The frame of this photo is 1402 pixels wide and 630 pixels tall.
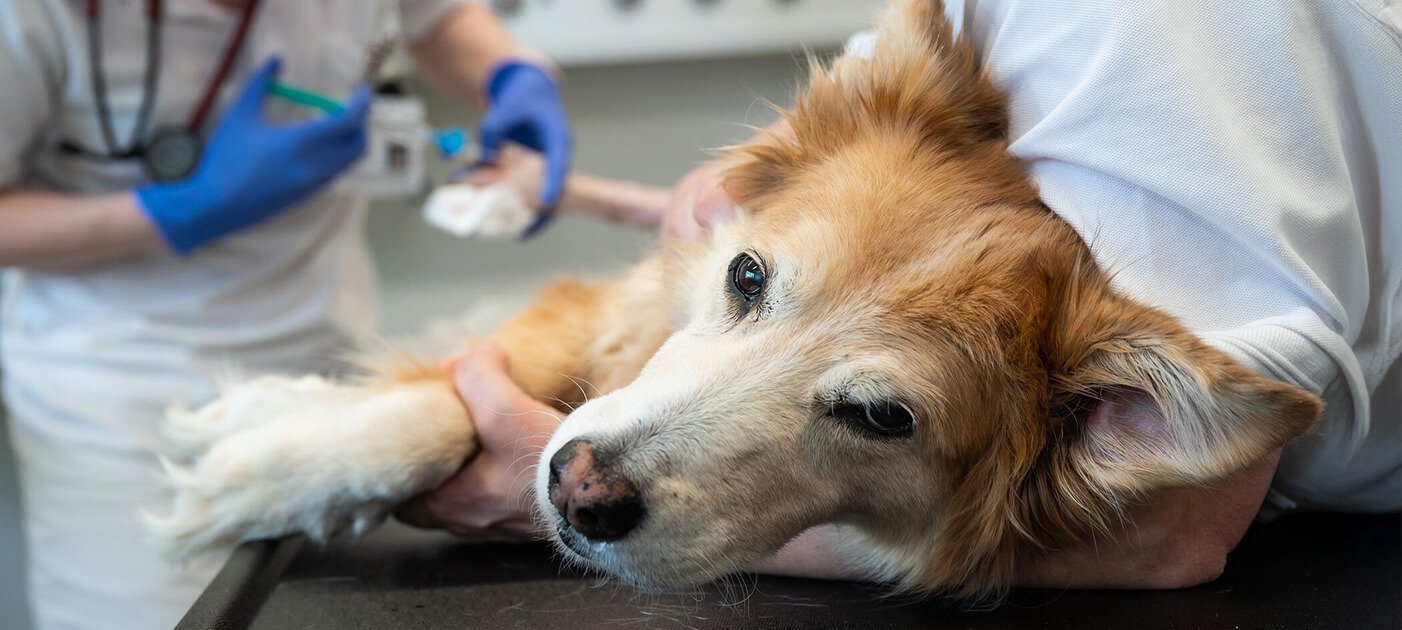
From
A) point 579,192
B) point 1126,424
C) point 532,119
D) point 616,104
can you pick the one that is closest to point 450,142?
→ point 532,119

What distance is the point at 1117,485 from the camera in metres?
0.85

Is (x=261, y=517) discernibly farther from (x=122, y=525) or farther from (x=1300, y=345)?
(x=1300, y=345)

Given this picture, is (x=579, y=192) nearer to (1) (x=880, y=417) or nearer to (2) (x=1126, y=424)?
(1) (x=880, y=417)

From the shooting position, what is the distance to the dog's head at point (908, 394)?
32.8 inches

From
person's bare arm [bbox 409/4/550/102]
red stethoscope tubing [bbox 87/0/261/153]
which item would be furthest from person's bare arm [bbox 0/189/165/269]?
person's bare arm [bbox 409/4/550/102]

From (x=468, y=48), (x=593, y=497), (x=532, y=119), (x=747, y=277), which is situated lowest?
(x=593, y=497)

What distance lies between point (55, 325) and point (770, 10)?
1835 mm

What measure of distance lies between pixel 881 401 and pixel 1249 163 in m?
0.38

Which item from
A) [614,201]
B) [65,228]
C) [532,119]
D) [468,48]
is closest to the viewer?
[65,228]

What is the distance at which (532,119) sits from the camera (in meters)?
1.95

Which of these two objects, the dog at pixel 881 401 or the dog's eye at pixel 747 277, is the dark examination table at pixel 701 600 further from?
the dog's eye at pixel 747 277

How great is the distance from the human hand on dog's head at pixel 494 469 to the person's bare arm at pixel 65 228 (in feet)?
2.29

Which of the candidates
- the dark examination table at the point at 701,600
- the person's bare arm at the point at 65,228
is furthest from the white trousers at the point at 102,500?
the dark examination table at the point at 701,600

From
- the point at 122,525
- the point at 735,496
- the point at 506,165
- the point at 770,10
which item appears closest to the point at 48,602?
the point at 122,525
